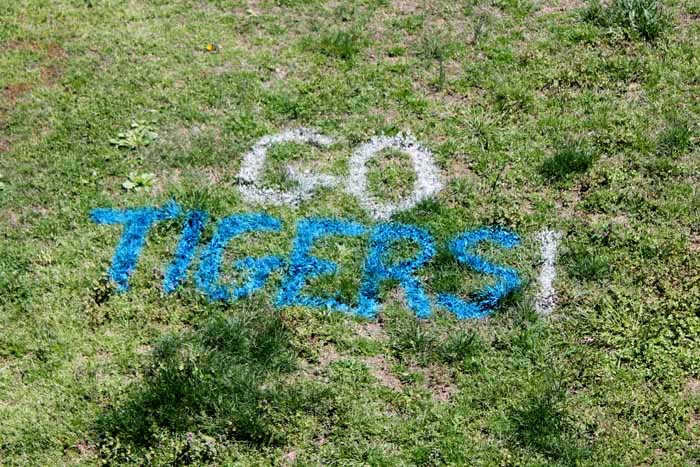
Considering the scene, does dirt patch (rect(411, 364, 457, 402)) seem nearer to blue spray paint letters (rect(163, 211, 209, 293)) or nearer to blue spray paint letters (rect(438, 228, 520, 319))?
blue spray paint letters (rect(438, 228, 520, 319))

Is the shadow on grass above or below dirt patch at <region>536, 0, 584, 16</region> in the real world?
below

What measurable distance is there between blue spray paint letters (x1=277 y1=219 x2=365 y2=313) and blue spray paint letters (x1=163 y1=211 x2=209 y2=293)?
60cm

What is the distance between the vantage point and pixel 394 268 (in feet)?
16.9

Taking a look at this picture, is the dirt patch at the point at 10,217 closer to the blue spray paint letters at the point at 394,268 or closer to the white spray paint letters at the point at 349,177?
the white spray paint letters at the point at 349,177

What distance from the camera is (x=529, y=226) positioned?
5340 mm

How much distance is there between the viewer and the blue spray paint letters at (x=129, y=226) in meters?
5.14

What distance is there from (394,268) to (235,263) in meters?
0.95

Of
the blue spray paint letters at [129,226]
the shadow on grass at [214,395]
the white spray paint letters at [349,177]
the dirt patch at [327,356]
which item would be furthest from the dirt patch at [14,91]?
the dirt patch at [327,356]

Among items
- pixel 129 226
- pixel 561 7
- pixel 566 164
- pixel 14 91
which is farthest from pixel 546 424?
pixel 14 91

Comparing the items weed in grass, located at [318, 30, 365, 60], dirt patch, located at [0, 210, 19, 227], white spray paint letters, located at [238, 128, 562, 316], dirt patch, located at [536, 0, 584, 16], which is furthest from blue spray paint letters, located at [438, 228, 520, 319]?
dirt patch, located at [0, 210, 19, 227]

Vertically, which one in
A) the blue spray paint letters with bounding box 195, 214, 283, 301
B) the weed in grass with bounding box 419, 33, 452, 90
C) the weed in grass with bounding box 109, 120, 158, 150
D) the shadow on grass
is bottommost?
the shadow on grass

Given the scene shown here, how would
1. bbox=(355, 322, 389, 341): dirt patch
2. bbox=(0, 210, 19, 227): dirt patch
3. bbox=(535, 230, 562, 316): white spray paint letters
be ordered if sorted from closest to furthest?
1. bbox=(355, 322, 389, 341): dirt patch
2. bbox=(535, 230, 562, 316): white spray paint letters
3. bbox=(0, 210, 19, 227): dirt patch

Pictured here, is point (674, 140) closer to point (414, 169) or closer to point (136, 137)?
point (414, 169)

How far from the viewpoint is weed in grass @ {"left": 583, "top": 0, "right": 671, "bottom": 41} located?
6.54m
